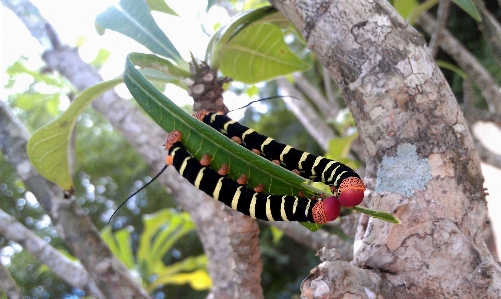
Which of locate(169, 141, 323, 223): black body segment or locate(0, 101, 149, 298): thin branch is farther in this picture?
locate(0, 101, 149, 298): thin branch

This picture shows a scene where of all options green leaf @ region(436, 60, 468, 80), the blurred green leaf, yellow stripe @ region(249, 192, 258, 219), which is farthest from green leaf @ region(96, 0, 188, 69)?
the blurred green leaf

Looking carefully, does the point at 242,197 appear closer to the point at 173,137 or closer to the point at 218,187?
the point at 218,187

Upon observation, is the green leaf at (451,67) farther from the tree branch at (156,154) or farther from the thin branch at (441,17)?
the tree branch at (156,154)

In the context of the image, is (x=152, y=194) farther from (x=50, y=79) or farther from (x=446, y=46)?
(x=446, y=46)

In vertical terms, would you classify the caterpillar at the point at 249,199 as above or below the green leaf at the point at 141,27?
below

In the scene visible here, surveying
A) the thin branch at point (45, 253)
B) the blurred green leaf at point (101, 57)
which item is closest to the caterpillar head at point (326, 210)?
the thin branch at point (45, 253)

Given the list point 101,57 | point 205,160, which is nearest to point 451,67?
point 205,160

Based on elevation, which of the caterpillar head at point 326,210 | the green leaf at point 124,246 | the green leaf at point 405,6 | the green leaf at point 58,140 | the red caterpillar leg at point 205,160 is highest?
the green leaf at point 405,6

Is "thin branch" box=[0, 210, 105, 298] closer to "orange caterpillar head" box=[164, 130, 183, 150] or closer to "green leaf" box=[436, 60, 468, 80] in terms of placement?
"orange caterpillar head" box=[164, 130, 183, 150]
